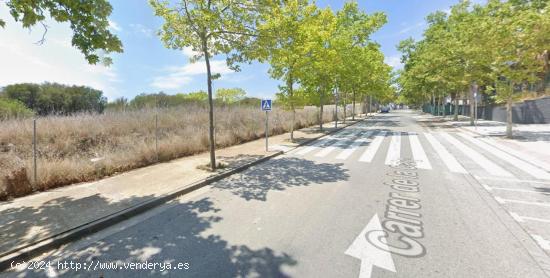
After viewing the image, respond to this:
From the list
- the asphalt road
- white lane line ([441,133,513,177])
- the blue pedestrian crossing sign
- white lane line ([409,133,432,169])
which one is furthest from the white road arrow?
the blue pedestrian crossing sign

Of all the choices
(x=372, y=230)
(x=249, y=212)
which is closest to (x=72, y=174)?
(x=249, y=212)

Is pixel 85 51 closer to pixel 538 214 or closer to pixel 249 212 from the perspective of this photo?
pixel 249 212

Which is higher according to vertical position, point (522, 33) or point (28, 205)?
point (522, 33)

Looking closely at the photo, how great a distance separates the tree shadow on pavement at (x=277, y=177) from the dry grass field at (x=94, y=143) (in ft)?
11.5

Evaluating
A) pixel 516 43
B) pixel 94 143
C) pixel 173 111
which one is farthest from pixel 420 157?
pixel 173 111

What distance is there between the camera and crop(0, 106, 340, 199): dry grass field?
6246 millimetres

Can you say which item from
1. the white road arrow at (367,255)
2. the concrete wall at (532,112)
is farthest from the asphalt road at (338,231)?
the concrete wall at (532,112)

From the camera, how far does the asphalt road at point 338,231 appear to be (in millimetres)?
3027

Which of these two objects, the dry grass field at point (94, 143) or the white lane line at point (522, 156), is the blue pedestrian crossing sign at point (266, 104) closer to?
the dry grass field at point (94, 143)

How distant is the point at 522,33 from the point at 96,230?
17.1m

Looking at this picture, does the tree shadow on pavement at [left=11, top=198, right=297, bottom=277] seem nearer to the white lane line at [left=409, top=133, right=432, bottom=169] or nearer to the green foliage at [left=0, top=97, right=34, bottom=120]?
the white lane line at [left=409, top=133, right=432, bottom=169]

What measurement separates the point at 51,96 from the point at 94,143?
42228mm

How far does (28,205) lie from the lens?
489cm

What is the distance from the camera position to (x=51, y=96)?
133 ft
